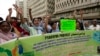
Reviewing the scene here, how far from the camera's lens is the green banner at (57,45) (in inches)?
217

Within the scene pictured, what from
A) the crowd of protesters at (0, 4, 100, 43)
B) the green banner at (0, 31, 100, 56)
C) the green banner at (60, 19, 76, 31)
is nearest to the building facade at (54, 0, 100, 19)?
the crowd of protesters at (0, 4, 100, 43)

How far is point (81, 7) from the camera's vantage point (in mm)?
61219

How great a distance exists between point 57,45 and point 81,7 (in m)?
55.2

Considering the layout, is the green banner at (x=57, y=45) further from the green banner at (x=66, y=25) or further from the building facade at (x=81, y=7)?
the building facade at (x=81, y=7)

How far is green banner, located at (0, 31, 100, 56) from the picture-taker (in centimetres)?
551

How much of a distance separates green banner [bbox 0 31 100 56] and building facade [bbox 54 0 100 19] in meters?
42.0

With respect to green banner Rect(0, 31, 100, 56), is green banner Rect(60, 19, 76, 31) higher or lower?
higher

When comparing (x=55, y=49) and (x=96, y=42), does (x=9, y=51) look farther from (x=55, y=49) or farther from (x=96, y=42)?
(x=96, y=42)

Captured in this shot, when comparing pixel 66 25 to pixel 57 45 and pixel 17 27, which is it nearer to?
pixel 57 45

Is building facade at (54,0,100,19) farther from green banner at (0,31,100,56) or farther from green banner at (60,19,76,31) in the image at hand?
green banner at (60,19,76,31)

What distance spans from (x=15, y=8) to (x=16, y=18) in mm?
416

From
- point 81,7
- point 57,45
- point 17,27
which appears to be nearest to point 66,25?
point 57,45

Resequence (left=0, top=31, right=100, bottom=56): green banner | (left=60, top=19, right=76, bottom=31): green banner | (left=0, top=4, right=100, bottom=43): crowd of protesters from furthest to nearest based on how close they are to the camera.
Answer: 1. (left=60, top=19, right=76, bottom=31): green banner
2. (left=0, top=4, right=100, bottom=43): crowd of protesters
3. (left=0, top=31, right=100, bottom=56): green banner

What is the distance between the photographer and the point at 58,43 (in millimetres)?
6590
